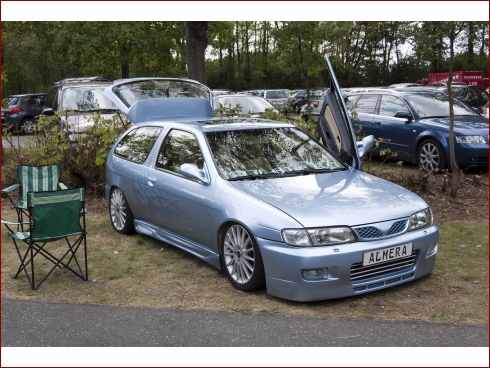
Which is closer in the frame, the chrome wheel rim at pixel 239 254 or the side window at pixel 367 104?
the chrome wheel rim at pixel 239 254

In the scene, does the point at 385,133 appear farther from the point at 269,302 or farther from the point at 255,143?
the point at 269,302

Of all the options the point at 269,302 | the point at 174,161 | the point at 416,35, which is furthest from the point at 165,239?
the point at 416,35

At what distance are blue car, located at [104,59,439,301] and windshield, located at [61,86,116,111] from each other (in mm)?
4764

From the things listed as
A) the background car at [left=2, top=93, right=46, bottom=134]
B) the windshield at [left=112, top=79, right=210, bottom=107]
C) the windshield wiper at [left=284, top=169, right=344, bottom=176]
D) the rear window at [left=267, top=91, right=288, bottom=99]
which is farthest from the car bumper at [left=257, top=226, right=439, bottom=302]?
the rear window at [left=267, top=91, right=288, bottom=99]

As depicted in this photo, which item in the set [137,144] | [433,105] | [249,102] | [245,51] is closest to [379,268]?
[137,144]

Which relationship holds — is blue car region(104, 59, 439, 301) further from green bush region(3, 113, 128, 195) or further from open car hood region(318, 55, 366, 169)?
green bush region(3, 113, 128, 195)

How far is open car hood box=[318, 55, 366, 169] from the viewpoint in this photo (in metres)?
6.52

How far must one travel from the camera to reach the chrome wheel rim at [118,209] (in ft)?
23.4

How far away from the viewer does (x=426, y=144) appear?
35.1ft

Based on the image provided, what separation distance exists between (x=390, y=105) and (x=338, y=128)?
5622mm

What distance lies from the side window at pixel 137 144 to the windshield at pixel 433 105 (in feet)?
20.3

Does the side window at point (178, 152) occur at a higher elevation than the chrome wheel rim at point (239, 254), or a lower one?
higher

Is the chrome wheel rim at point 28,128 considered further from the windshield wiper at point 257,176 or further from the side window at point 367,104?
the side window at point 367,104

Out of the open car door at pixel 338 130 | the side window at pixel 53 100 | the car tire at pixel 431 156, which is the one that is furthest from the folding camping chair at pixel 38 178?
the car tire at pixel 431 156
